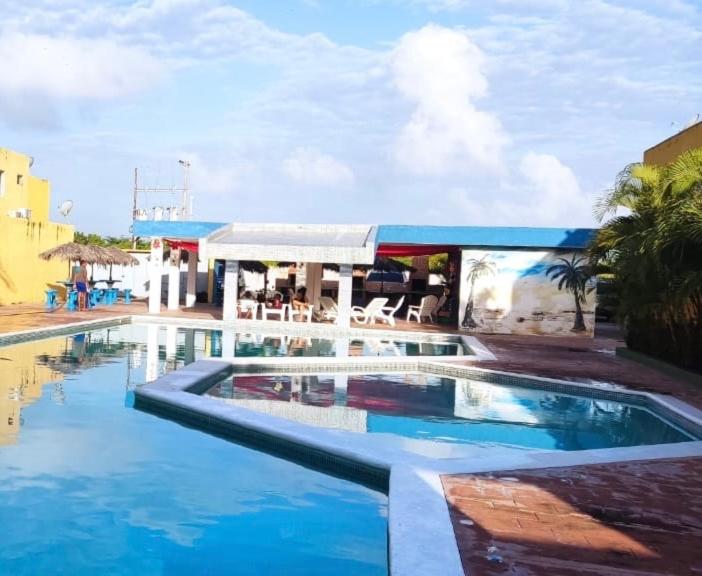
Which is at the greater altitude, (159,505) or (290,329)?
(290,329)

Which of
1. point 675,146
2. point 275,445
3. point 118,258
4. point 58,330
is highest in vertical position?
point 675,146

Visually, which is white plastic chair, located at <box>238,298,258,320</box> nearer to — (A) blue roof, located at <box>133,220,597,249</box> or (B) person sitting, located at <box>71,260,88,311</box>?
(A) blue roof, located at <box>133,220,597,249</box>

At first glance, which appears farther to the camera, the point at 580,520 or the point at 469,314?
the point at 469,314

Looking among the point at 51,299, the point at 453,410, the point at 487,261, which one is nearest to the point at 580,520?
the point at 453,410

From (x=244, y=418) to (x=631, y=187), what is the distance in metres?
11.0

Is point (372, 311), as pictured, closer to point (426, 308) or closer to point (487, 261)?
point (426, 308)

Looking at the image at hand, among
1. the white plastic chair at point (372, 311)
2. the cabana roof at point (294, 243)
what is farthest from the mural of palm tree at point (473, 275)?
the cabana roof at point (294, 243)

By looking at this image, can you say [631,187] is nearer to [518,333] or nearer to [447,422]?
[518,333]

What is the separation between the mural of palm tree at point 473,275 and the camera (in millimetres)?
20766

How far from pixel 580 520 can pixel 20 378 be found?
8.21 metres

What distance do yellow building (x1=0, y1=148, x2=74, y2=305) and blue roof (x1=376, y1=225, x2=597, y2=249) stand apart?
37.4 ft

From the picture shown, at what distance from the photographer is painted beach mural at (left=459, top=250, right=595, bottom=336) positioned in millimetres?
20422

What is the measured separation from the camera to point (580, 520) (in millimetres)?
4727

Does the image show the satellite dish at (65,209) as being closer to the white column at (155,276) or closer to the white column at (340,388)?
the white column at (155,276)
